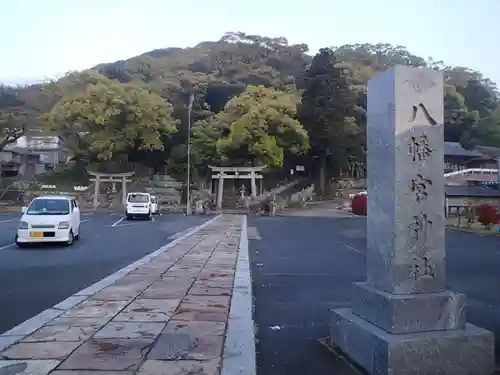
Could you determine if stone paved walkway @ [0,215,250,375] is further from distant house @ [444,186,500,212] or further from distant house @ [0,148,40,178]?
distant house @ [0,148,40,178]

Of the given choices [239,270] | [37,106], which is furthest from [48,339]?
[37,106]

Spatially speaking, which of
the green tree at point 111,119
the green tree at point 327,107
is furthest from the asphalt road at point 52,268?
the green tree at point 327,107

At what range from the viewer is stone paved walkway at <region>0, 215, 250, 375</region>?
375 centimetres

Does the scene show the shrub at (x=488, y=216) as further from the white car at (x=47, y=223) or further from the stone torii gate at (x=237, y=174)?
the white car at (x=47, y=223)

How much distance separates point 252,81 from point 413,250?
5285 centimetres

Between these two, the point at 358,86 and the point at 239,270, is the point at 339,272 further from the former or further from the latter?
the point at 358,86

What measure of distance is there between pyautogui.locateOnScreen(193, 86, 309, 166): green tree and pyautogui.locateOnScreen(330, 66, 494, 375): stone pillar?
34.3 meters

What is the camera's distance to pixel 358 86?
49875 mm

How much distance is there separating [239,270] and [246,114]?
102 feet

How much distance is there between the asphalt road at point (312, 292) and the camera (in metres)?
4.25

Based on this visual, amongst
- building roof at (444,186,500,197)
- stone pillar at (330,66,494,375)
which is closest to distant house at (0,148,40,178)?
building roof at (444,186,500,197)

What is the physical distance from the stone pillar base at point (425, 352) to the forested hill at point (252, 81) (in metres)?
37.8

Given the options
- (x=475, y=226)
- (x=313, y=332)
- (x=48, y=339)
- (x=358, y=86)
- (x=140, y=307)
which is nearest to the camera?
(x=48, y=339)

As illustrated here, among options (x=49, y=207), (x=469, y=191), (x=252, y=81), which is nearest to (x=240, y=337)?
(x=49, y=207)
